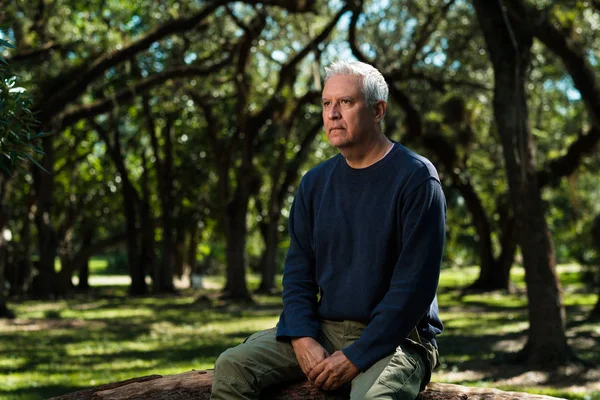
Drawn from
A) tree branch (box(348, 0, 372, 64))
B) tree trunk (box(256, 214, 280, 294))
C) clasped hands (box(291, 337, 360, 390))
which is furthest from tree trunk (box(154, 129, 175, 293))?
clasped hands (box(291, 337, 360, 390))

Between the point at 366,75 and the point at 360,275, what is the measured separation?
858mm

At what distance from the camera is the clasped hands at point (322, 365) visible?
3439 mm

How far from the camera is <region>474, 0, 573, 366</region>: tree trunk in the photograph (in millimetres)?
9734

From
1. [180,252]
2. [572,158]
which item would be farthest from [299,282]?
[180,252]

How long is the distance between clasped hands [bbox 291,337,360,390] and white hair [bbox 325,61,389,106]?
3.52 ft

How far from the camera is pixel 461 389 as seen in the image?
4.16m

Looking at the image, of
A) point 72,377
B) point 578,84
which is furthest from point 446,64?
point 72,377

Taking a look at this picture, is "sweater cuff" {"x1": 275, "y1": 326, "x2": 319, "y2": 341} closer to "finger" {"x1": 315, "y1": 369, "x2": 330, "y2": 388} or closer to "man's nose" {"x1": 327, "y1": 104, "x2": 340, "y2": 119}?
"finger" {"x1": 315, "y1": 369, "x2": 330, "y2": 388}

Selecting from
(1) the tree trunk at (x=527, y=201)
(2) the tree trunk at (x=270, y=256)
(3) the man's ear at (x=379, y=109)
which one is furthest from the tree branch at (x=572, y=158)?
(3) the man's ear at (x=379, y=109)

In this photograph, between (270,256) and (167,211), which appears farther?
(167,211)

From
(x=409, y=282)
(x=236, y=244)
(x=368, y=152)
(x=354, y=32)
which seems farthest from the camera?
(x=236, y=244)

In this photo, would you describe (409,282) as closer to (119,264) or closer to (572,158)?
(572,158)

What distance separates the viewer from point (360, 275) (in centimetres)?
352

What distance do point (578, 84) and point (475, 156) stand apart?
415 inches
